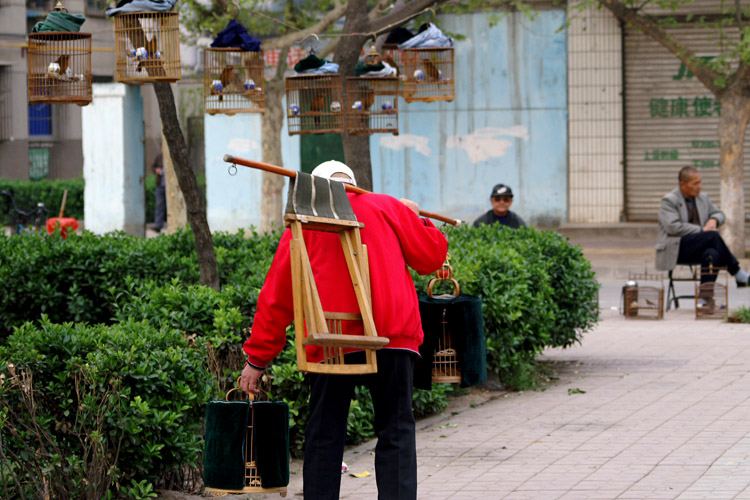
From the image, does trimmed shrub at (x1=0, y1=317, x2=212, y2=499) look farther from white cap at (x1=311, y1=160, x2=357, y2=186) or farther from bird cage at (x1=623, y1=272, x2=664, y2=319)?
bird cage at (x1=623, y1=272, x2=664, y2=319)

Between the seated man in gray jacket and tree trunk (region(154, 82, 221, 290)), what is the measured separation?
6022 millimetres

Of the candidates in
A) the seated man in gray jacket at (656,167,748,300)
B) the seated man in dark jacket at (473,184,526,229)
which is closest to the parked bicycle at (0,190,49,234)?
the seated man in dark jacket at (473,184,526,229)

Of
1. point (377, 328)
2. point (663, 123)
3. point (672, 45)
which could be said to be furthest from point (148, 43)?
point (663, 123)

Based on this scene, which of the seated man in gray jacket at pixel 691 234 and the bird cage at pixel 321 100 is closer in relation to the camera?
the bird cage at pixel 321 100

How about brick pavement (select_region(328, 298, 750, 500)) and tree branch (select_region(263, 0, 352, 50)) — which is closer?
brick pavement (select_region(328, 298, 750, 500))

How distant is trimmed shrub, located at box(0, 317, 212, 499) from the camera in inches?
185

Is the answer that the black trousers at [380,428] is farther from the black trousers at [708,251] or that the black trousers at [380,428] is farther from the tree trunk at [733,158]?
the tree trunk at [733,158]

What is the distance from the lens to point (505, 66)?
67.7 ft

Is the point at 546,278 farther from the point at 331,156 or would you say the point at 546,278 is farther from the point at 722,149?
the point at 331,156

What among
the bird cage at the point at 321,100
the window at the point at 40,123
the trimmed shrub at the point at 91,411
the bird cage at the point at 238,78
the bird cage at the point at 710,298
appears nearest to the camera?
the trimmed shrub at the point at 91,411

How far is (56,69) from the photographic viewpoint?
24.4 ft

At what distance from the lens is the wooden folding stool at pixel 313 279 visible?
13.3 feet

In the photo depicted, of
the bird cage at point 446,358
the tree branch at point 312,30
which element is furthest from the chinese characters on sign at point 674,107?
the bird cage at point 446,358

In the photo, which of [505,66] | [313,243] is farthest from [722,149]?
[313,243]
